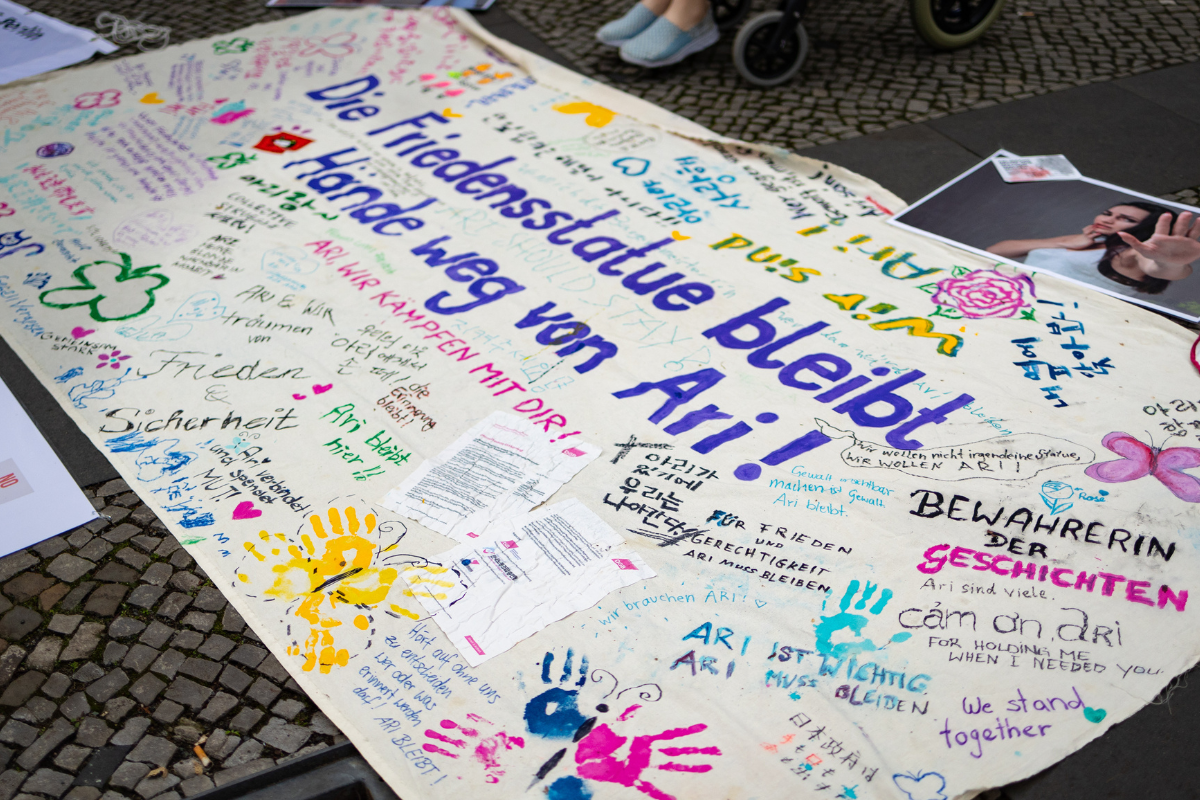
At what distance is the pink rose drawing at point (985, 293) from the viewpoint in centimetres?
285

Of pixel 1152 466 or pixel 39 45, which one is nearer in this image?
pixel 1152 466

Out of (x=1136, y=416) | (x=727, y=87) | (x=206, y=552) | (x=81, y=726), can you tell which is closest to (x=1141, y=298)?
(x=1136, y=416)

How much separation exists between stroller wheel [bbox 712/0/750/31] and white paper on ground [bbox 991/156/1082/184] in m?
1.75

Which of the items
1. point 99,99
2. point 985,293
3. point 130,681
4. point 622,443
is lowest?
point 130,681

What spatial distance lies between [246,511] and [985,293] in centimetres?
242

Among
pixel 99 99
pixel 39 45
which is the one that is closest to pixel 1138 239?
pixel 99 99

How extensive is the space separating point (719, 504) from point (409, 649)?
0.86 metres

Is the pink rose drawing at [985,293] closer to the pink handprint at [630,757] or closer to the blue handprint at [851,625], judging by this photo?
the blue handprint at [851,625]

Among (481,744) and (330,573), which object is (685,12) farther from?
(481,744)

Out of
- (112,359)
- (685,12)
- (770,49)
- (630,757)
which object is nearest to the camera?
(630,757)

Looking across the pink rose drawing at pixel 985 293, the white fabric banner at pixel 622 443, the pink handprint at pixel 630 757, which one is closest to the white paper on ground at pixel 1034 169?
the white fabric banner at pixel 622 443

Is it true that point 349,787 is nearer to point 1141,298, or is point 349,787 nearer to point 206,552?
point 206,552

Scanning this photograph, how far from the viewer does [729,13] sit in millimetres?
4719

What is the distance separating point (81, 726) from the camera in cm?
191
